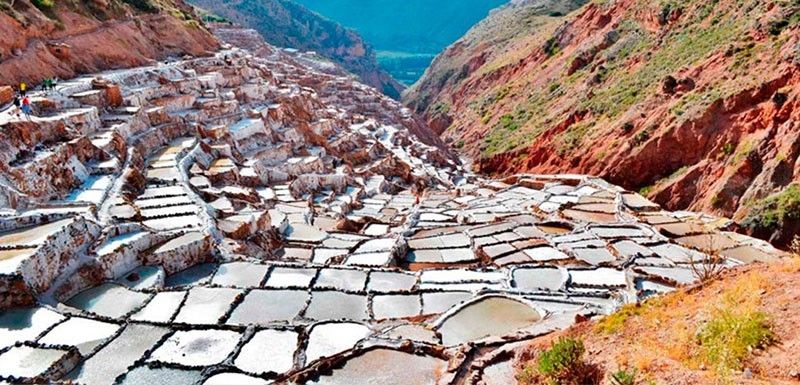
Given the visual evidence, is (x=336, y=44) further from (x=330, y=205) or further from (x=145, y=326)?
(x=145, y=326)

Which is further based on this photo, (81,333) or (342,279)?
(342,279)

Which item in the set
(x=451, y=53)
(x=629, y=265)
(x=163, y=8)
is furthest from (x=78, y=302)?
(x=451, y=53)

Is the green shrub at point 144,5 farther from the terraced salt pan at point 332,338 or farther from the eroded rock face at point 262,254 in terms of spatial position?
the terraced salt pan at point 332,338

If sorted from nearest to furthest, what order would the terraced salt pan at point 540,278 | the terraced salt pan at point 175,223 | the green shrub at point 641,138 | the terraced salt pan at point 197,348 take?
1. the terraced salt pan at point 197,348
2. the terraced salt pan at point 540,278
3. the terraced salt pan at point 175,223
4. the green shrub at point 641,138

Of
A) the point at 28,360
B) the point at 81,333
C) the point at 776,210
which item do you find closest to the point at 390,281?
the point at 81,333

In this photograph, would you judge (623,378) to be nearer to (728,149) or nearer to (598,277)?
(598,277)

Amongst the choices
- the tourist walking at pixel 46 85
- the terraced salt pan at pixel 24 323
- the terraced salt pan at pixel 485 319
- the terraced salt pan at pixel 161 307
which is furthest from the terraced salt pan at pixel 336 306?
the tourist walking at pixel 46 85
